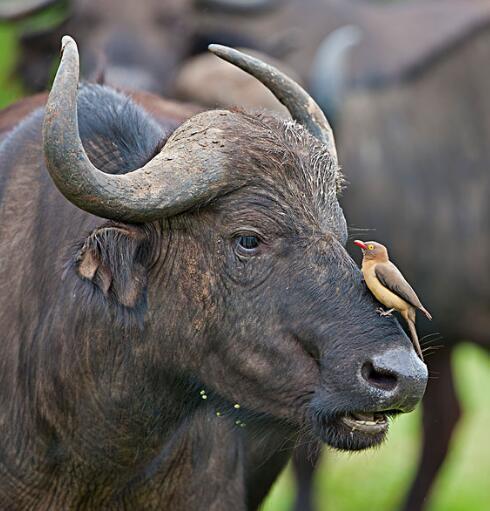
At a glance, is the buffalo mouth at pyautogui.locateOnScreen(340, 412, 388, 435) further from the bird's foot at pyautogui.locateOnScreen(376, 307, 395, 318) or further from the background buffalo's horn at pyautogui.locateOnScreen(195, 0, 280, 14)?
the background buffalo's horn at pyautogui.locateOnScreen(195, 0, 280, 14)

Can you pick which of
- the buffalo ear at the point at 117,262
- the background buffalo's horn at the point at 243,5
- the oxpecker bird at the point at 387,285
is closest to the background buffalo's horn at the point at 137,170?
the buffalo ear at the point at 117,262

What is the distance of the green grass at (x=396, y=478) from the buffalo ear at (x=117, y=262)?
180 inches

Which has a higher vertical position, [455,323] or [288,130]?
[288,130]

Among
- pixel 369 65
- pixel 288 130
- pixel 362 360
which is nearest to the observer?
pixel 362 360

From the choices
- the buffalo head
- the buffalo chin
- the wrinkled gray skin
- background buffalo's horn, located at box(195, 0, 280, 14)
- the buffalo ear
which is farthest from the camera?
background buffalo's horn, located at box(195, 0, 280, 14)

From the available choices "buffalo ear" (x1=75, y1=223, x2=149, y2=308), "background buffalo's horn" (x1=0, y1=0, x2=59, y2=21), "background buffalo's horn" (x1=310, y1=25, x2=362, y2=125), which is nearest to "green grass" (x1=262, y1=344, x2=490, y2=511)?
"background buffalo's horn" (x1=310, y1=25, x2=362, y2=125)

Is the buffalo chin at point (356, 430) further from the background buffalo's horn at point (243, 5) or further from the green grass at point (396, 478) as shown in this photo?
the background buffalo's horn at point (243, 5)

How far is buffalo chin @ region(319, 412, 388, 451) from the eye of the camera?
493 cm

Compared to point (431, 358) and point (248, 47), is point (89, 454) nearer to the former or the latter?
point (431, 358)

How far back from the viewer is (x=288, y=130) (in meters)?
5.24

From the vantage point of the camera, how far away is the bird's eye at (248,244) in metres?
5.02

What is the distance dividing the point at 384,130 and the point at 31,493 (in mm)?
6693

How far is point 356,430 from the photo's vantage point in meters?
4.95

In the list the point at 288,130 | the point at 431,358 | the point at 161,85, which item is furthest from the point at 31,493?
the point at 161,85
